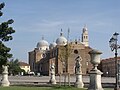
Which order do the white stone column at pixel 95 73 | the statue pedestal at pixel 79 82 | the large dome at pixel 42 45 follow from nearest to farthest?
1. the white stone column at pixel 95 73
2. the statue pedestal at pixel 79 82
3. the large dome at pixel 42 45

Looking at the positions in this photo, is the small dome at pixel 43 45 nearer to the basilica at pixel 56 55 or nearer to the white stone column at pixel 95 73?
the basilica at pixel 56 55

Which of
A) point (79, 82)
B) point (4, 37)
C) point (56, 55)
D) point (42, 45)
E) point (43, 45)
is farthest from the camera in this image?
point (43, 45)

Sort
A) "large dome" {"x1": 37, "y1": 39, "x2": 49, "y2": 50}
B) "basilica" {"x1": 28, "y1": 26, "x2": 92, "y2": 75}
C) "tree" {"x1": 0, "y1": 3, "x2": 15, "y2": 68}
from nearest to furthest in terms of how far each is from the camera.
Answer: "tree" {"x1": 0, "y1": 3, "x2": 15, "y2": 68}
"basilica" {"x1": 28, "y1": 26, "x2": 92, "y2": 75}
"large dome" {"x1": 37, "y1": 39, "x2": 49, "y2": 50}

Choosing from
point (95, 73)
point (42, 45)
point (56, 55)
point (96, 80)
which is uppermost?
point (42, 45)

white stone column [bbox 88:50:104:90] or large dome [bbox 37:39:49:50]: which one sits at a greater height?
large dome [bbox 37:39:49:50]

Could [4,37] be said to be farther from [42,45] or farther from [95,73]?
[42,45]

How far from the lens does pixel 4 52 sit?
1127 inches

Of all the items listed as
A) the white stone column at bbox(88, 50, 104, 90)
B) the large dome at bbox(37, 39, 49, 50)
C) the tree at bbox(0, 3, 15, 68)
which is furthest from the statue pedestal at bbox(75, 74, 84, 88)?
the large dome at bbox(37, 39, 49, 50)

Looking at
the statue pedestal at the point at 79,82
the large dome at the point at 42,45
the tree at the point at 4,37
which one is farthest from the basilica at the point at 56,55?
the tree at the point at 4,37

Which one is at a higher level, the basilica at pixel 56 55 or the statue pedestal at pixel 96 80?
the basilica at pixel 56 55

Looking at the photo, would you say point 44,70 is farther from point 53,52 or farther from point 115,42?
point 115,42

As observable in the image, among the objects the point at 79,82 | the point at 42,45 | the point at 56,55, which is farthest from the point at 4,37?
the point at 42,45

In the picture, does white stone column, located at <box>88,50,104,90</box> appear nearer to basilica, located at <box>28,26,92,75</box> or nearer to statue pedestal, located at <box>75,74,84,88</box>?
statue pedestal, located at <box>75,74,84,88</box>

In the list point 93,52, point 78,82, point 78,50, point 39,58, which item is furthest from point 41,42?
point 93,52
